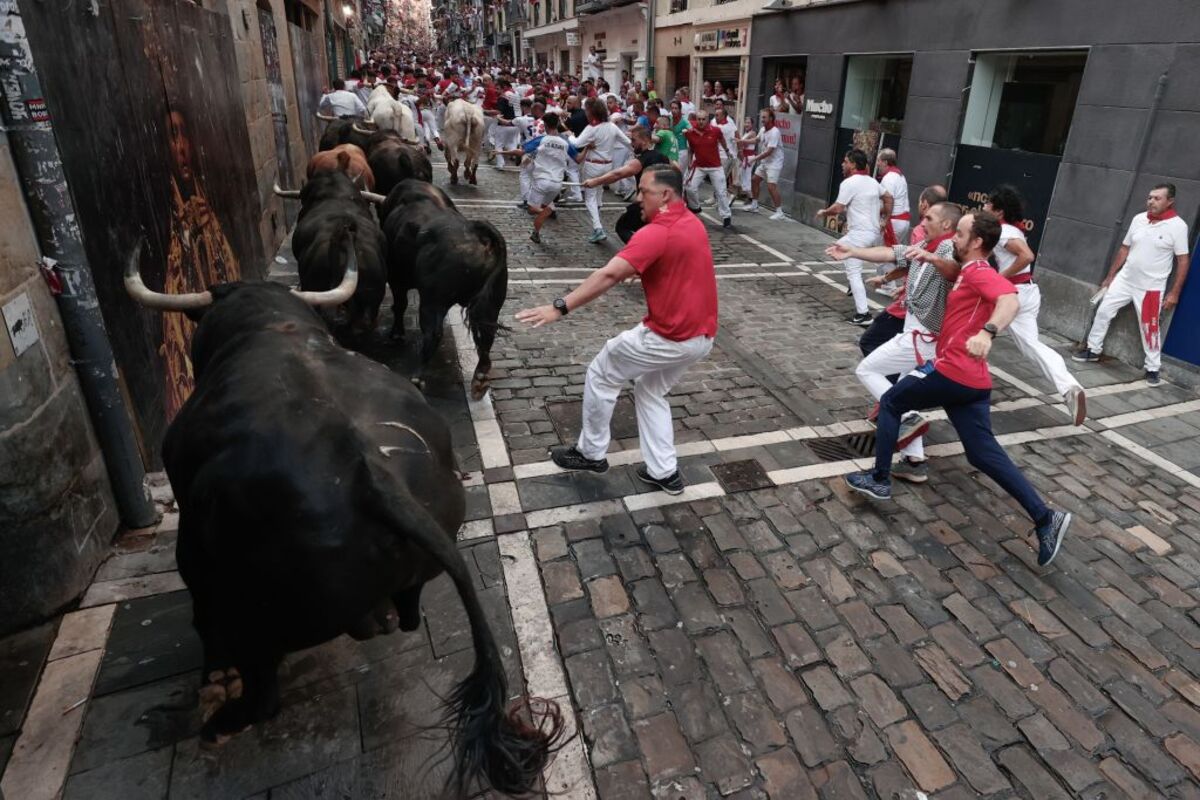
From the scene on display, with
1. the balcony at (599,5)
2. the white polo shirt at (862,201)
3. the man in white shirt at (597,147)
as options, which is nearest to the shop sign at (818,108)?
the man in white shirt at (597,147)

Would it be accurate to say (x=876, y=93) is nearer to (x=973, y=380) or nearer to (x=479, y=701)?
(x=973, y=380)

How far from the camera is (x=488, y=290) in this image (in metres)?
6.24

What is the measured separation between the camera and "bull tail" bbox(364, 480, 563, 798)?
243 centimetres

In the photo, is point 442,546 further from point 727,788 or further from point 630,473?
point 630,473

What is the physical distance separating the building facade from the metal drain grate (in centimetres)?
418

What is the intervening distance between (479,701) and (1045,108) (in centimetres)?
1052

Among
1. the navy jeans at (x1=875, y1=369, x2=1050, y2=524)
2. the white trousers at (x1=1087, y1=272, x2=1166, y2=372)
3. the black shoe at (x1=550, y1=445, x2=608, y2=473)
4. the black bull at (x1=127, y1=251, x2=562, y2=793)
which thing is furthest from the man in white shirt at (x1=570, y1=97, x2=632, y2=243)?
the black bull at (x1=127, y1=251, x2=562, y2=793)

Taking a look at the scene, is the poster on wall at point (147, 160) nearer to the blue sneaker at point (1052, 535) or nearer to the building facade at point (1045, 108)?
the blue sneaker at point (1052, 535)

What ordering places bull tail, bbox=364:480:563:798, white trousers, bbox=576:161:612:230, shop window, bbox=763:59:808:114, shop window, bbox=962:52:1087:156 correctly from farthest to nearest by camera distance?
shop window, bbox=763:59:808:114 < white trousers, bbox=576:161:612:230 < shop window, bbox=962:52:1087:156 < bull tail, bbox=364:480:563:798

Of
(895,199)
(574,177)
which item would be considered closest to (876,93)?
(895,199)

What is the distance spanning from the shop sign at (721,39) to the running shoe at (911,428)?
14359 mm

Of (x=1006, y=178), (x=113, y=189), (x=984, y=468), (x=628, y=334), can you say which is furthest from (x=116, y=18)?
(x=1006, y=178)

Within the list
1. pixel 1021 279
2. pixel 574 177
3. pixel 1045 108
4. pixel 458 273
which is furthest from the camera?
pixel 574 177

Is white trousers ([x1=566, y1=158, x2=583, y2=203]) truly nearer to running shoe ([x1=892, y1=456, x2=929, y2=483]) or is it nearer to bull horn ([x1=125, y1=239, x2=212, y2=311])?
running shoe ([x1=892, y1=456, x2=929, y2=483])
